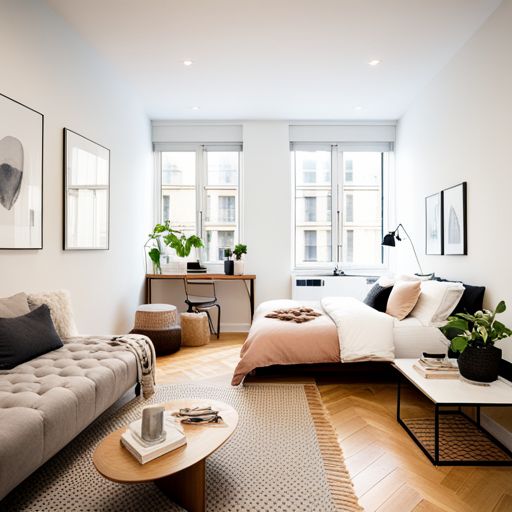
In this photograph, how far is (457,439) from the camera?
7.44 ft

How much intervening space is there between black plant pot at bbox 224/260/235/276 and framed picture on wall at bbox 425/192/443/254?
2286mm

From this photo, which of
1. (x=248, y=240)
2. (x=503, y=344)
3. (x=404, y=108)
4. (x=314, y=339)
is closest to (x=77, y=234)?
(x=314, y=339)

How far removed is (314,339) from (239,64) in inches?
104

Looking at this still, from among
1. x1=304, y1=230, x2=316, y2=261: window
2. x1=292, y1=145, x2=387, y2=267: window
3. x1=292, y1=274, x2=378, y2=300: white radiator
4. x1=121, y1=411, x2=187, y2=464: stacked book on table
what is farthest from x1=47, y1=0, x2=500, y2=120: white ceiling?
x1=121, y1=411, x2=187, y2=464: stacked book on table

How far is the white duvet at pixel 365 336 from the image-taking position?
2.90 metres

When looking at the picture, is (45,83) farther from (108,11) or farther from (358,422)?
(358,422)

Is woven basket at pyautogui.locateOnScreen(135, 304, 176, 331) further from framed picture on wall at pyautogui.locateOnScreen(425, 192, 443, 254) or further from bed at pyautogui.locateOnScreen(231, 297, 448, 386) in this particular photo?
framed picture on wall at pyautogui.locateOnScreen(425, 192, 443, 254)

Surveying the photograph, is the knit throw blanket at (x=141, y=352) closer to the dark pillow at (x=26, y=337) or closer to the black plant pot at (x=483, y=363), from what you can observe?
the dark pillow at (x=26, y=337)

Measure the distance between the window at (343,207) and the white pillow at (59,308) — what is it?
3286 millimetres

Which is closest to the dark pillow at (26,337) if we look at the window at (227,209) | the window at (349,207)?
the window at (227,209)

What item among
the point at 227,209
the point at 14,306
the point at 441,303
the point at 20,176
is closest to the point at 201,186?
the point at 227,209

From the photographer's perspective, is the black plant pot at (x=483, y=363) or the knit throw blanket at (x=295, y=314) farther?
the knit throw blanket at (x=295, y=314)

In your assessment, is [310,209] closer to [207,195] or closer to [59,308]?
[207,195]

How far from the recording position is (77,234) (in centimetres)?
318
